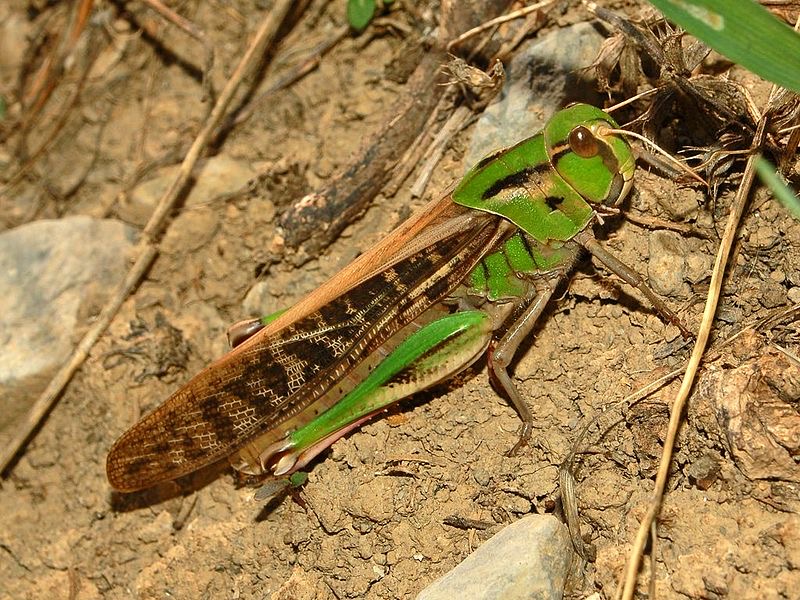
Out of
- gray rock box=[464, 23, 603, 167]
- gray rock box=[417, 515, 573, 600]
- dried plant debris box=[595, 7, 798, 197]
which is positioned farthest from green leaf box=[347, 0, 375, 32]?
gray rock box=[417, 515, 573, 600]

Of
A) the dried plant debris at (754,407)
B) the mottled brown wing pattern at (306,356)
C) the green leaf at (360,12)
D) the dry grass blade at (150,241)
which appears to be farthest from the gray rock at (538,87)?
the dry grass blade at (150,241)

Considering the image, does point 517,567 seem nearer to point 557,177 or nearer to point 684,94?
point 557,177

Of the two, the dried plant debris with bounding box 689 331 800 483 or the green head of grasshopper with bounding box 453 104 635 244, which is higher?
the green head of grasshopper with bounding box 453 104 635 244

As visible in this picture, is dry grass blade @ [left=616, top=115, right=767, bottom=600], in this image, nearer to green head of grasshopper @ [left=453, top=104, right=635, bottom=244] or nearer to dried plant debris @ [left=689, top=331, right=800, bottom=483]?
dried plant debris @ [left=689, top=331, right=800, bottom=483]

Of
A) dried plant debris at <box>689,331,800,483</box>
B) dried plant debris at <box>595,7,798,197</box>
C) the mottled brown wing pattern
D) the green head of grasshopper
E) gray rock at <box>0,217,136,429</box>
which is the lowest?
gray rock at <box>0,217,136,429</box>

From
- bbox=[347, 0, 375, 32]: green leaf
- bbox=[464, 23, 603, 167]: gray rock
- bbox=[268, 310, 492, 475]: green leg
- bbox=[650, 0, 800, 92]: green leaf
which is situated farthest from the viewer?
bbox=[347, 0, 375, 32]: green leaf

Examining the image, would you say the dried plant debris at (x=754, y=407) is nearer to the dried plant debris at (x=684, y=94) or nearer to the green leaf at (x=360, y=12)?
the dried plant debris at (x=684, y=94)

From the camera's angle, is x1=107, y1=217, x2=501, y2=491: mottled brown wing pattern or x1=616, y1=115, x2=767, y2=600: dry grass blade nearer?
x1=616, y1=115, x2=767, y2=600: dry grass blade

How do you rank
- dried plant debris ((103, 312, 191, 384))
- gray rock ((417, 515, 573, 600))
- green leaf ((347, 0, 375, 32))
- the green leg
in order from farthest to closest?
green leaf ((347, 0, 375, 32)) < dried plant debris ((103, 312, 191, 384)) < the green leg < gray rock ((417, 515, 573, 600))
